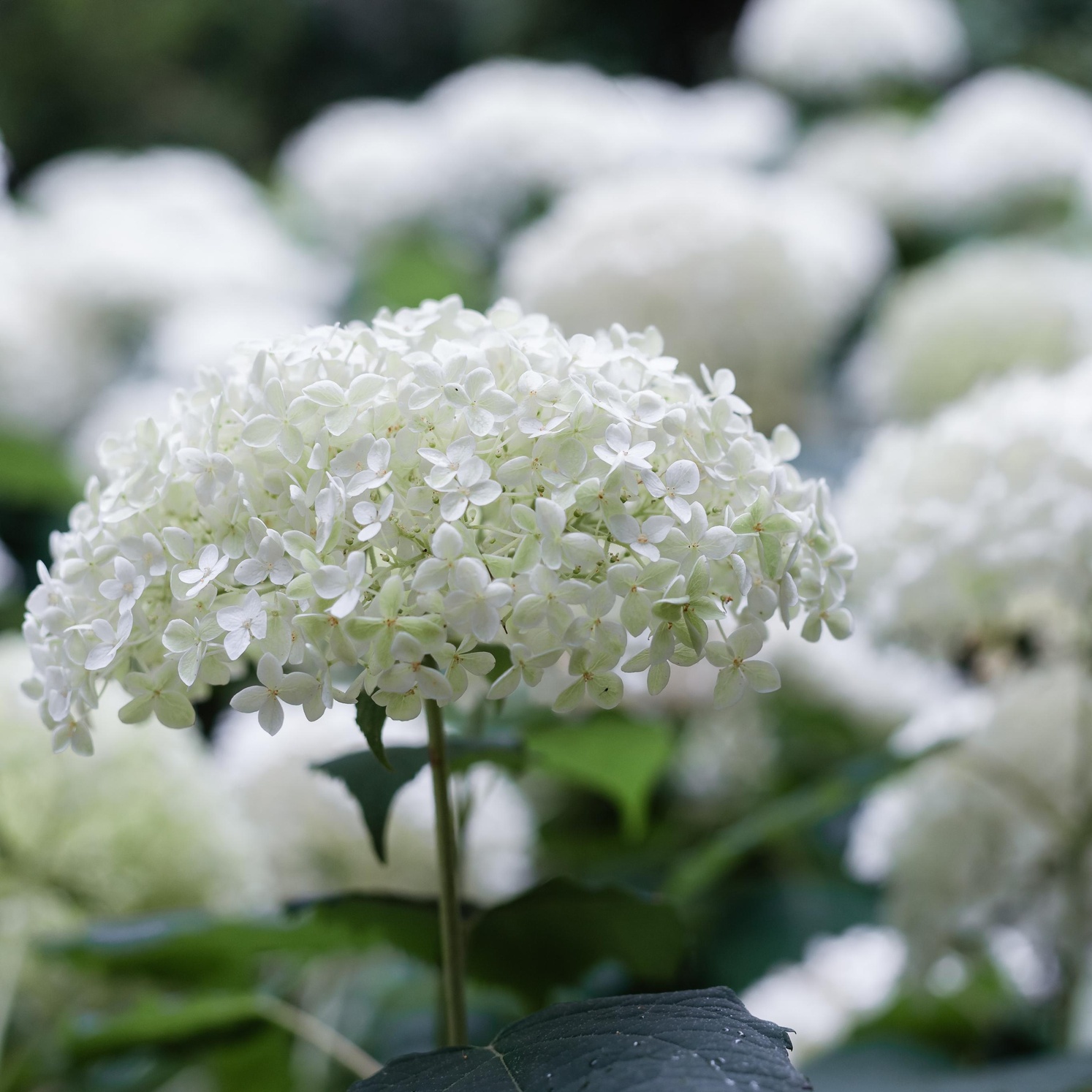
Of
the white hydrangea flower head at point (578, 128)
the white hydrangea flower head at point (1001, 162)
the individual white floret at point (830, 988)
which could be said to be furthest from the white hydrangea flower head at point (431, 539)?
the white hydrangea flower head at point (1001, 162)

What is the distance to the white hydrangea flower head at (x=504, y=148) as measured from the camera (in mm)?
1406

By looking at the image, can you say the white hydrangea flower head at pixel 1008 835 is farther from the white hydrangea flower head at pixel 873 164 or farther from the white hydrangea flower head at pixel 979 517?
the white hydrangea flower head at pixel 873 164

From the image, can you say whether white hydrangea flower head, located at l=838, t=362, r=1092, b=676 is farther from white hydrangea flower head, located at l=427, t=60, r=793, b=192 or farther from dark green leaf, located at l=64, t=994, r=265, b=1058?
white hydrangea flower head, located at l=427, t=60, r=793, b=192

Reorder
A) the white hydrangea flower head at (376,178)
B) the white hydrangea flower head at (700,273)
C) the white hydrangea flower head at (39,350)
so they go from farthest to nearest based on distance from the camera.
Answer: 1. the white hydrangea flower head at (376,178)
2. the white hydrangea flower head at (39,350)
3. the white hydrangea flower head at (700,273)

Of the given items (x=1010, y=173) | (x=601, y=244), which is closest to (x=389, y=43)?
(x=1010, y=173)

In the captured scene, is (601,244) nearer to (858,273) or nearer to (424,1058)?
(858,273)

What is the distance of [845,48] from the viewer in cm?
164

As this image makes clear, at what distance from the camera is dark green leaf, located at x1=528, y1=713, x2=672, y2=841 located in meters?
0.67

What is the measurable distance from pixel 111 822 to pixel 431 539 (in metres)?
0.48

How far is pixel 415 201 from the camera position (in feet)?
5.04

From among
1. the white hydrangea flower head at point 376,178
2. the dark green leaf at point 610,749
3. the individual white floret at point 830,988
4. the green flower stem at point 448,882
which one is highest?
the white hydrangea flower head at point 376,178

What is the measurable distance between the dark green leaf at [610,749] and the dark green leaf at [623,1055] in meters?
0.28

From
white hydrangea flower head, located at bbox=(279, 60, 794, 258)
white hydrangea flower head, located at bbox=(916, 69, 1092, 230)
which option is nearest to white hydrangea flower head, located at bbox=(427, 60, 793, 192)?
white hydrangea flower head, located at bbox=(279, 60, 794, 258)

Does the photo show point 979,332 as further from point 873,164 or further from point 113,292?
point 113,292
